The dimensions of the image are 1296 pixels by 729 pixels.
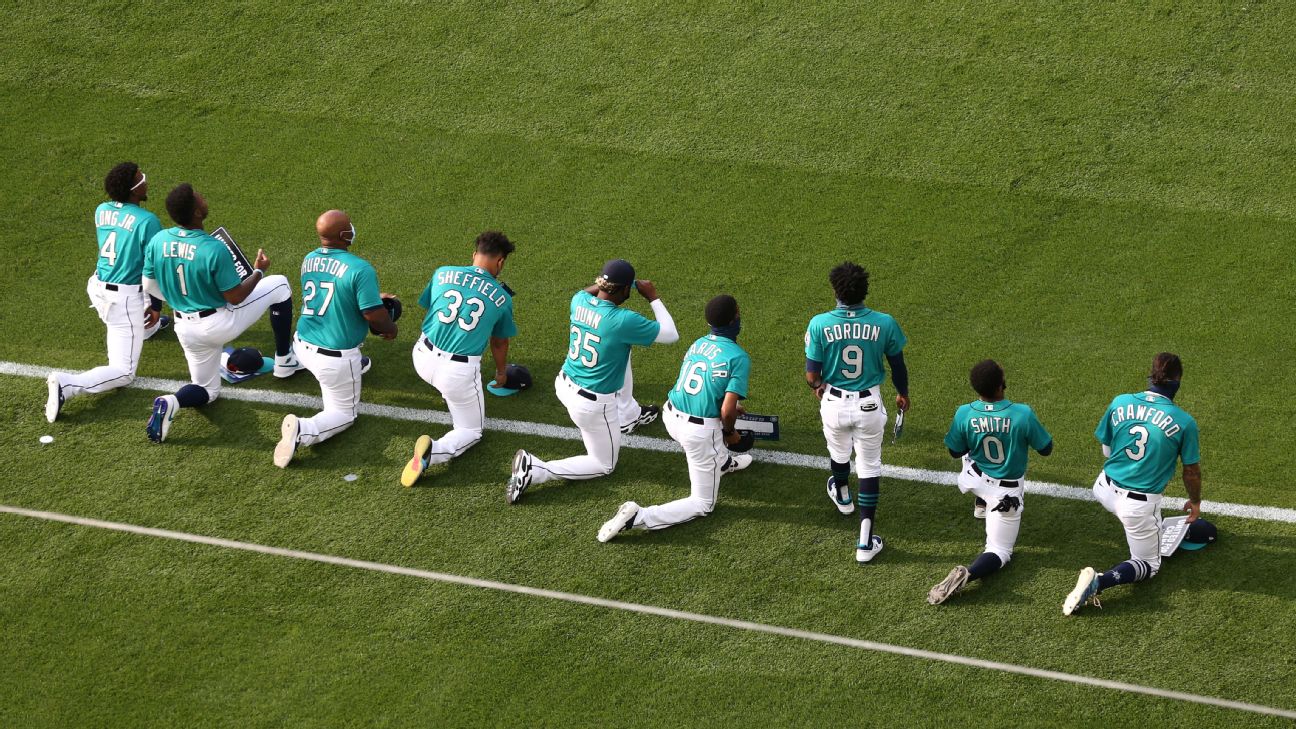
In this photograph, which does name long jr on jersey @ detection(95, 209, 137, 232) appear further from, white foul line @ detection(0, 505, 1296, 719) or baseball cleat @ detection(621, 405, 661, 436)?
baseball cleat @ detection(621, 405, 661, 436)

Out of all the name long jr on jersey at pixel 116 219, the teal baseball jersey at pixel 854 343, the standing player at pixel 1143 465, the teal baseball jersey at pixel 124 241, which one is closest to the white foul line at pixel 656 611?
the standing player at pixel 1143 465

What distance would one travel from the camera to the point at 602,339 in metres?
8.80

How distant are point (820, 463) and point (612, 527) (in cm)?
183

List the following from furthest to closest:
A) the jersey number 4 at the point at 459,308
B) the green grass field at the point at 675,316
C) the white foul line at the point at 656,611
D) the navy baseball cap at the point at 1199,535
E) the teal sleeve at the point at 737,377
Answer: the jersey number 4 at the point at 459,308 → the navy baseball cap at the point at 1199,535 → the teal sleeve at the point at 737,377 → the green grass field at the point at 675,316 → the white foul line at the point at 656,611

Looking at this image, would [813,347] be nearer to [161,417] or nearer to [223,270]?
[223,270]

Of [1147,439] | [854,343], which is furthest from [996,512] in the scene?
[854,343]

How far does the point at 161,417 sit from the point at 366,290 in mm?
1883

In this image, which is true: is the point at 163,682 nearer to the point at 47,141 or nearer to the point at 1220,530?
the point at 1220,530

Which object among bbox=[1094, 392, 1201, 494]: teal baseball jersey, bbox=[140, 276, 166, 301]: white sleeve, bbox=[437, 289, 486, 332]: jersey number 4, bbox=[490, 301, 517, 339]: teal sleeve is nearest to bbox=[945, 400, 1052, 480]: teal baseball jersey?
bbox=[1094, 392, 1201, 494]: teal baseball jersey

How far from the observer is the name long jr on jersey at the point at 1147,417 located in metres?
7.83

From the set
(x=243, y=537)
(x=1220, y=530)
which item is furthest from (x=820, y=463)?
(x=243, y=537)

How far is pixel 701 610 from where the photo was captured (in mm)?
8219

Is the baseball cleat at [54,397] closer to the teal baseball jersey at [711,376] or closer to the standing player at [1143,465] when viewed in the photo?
the teal baseball jersey at [711,376]

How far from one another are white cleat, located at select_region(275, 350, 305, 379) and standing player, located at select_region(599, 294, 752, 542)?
3387 millimetres
